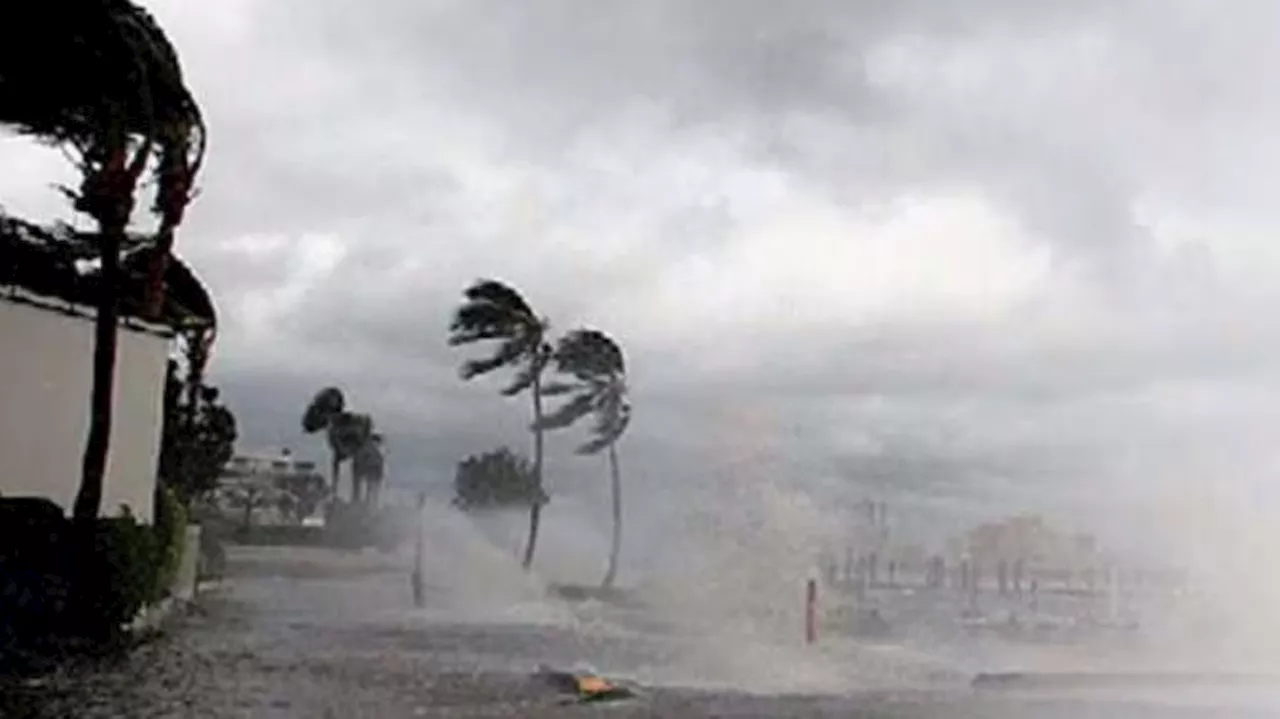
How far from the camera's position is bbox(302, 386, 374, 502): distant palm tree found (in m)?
91.5

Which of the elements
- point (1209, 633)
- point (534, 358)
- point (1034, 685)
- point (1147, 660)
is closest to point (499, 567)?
point (534, 358)

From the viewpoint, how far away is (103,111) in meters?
19.2

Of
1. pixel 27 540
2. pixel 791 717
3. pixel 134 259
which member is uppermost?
pixel 134 259

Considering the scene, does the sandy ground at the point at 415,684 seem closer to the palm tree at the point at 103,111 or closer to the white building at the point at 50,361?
the white building at the point at 50,361

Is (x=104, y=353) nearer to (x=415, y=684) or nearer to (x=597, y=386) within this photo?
(x=415, y=684)

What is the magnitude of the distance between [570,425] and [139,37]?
39466mm

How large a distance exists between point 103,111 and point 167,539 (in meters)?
8.95

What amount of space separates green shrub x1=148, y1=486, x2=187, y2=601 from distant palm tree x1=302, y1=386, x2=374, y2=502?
6112cm

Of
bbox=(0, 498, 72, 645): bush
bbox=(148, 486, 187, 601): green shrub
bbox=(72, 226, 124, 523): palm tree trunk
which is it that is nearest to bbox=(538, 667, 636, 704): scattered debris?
bbox=(0, 498, 72, 645): bush

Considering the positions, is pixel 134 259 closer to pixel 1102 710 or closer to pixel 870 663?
pixel 870 663

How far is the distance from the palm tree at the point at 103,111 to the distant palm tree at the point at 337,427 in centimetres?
6977

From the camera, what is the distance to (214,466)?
46.8 meters

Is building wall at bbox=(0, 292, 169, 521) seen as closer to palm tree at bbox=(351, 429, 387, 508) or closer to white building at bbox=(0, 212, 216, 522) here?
white building at bbox=(0, 212, 216, 522)

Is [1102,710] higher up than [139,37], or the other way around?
[139,37]
